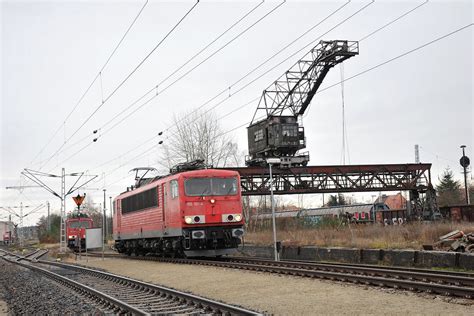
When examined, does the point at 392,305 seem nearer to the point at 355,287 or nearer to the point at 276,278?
the point at 355,287

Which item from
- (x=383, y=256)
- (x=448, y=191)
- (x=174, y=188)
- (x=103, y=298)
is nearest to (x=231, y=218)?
(x=174, y=188)

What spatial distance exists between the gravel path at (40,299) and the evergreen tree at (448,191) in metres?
65.8

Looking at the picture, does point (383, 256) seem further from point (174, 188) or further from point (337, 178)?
point (337, 178)

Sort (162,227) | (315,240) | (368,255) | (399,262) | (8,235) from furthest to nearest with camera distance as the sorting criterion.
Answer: (8,235) → (315,240) → (162,227) → (368,255) → (399,262)

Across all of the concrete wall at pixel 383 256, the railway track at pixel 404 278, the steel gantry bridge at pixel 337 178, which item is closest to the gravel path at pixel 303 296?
the railway track at pixel 404 278

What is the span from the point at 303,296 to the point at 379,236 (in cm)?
1424

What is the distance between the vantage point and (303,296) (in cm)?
1148

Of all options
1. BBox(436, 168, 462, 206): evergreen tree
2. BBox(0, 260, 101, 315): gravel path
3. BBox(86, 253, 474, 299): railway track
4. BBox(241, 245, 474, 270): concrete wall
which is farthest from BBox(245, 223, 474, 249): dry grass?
BBox(436, 168, 462, 206): evergreen tree

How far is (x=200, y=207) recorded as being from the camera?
2167 cm

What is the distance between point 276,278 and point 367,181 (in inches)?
1285

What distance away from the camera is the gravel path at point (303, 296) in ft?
31.1

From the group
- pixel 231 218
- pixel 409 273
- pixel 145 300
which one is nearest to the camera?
pixel 145 300

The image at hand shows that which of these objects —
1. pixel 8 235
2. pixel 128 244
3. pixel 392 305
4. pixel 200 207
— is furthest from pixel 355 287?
pixel 8 235

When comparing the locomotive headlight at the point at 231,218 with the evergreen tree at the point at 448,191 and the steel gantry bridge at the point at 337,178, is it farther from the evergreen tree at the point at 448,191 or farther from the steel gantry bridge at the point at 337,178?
Answer: the evergreen tree at the point at 448,191
